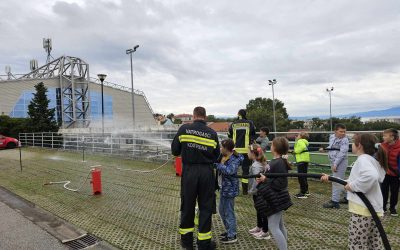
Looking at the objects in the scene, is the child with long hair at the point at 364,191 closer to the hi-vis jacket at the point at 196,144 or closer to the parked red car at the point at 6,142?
the hi-vis jacket at the point at 196,144

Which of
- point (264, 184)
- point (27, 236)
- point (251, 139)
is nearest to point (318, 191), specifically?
point (251, 139)

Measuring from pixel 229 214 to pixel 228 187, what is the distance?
0.40m

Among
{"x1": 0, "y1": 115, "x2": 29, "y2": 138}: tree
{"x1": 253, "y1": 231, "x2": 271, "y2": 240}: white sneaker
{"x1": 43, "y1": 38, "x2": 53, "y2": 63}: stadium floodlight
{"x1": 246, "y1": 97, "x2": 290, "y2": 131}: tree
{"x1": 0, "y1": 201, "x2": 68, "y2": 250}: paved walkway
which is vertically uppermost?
{"x1": 43, "y1": 38, "x2": 53, "y2": 63}: stadium floodlight

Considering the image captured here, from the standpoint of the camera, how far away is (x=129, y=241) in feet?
15.8

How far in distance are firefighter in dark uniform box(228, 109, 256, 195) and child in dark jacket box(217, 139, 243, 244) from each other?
2450 millimetres

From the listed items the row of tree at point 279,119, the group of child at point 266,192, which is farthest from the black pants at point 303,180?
the row of tree at point 279,119

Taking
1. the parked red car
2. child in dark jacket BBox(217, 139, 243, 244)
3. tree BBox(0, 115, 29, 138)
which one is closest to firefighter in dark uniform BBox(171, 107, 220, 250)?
child in dark jacket BBox(217, 139, 243, 244)

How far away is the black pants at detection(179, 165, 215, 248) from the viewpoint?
13.9ft

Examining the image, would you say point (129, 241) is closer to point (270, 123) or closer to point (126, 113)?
point (126, 113)

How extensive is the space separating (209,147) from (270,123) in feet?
250

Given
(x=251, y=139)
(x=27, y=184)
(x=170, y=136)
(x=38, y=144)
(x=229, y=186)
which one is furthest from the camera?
(x=38, y=144)

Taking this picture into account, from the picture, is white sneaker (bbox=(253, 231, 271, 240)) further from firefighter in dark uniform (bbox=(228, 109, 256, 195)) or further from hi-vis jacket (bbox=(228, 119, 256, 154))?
hi-vis jacket (bbox=(228, 119, 256, 154))

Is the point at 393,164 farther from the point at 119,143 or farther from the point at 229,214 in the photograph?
the point at 119,143

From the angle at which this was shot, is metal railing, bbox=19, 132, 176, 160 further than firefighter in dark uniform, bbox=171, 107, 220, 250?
Yes
